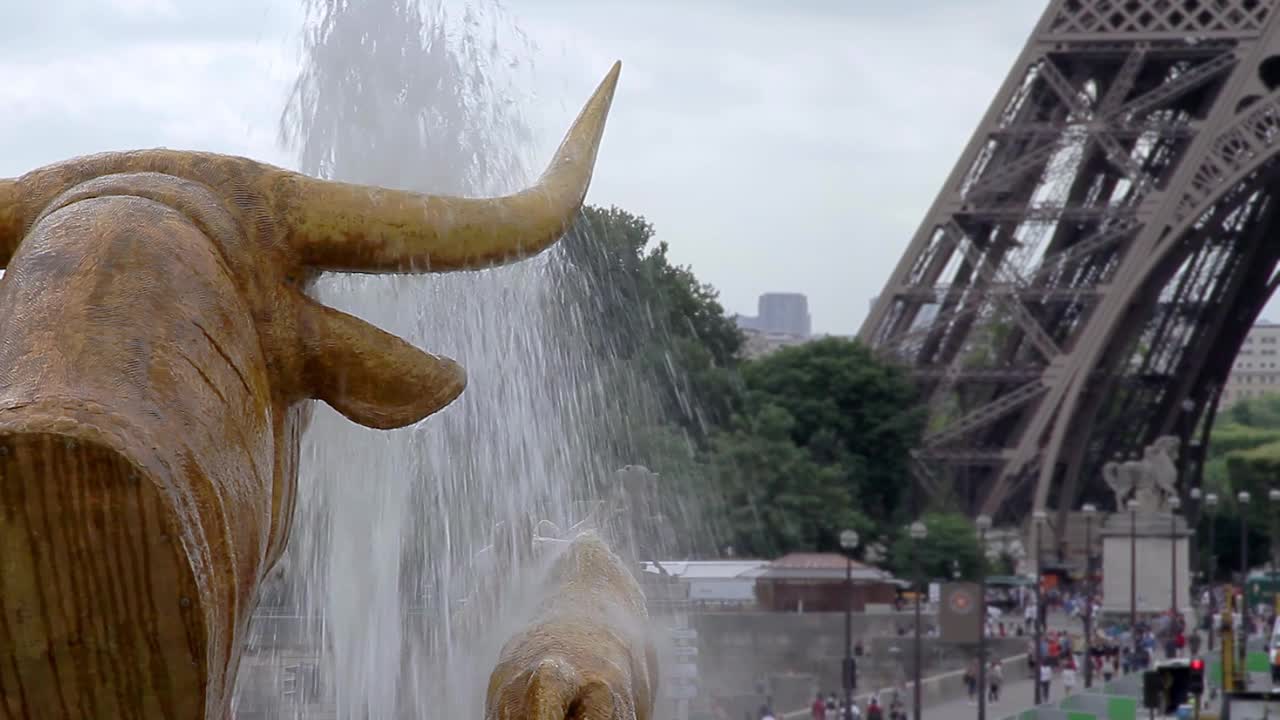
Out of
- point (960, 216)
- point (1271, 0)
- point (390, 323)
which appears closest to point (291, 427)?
point (390, 323)

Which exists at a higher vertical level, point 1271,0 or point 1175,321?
point 1271,0

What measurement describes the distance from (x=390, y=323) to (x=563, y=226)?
2.06 m

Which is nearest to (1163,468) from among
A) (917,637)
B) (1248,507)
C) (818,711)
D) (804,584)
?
(804,584)

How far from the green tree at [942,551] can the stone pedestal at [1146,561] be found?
4.38 meters

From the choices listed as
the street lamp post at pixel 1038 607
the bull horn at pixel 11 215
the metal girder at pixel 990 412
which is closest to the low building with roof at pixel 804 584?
the street lamp post at pixel 1038 607

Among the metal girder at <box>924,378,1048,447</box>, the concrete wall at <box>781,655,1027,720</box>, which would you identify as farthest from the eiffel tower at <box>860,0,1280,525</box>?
the concrete wall at <box>781,655,1027,720</box>

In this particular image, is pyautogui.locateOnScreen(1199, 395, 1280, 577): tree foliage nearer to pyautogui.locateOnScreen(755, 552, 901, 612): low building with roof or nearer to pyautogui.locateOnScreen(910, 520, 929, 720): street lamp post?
pyautogui.locateOnScreen(910, 520, 929, 720): street lamp post

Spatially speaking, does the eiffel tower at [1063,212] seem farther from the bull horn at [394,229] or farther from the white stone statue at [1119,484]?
the bull horn at [394,229]

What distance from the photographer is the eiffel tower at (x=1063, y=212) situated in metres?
45.9

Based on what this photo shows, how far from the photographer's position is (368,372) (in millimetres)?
3441

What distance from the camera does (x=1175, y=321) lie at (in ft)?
182

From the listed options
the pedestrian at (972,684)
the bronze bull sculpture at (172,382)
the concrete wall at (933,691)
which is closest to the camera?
the bronze bull sculpture at (172,382)

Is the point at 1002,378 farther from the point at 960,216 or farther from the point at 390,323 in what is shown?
the point at 390,323

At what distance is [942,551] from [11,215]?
4097 centimetres
